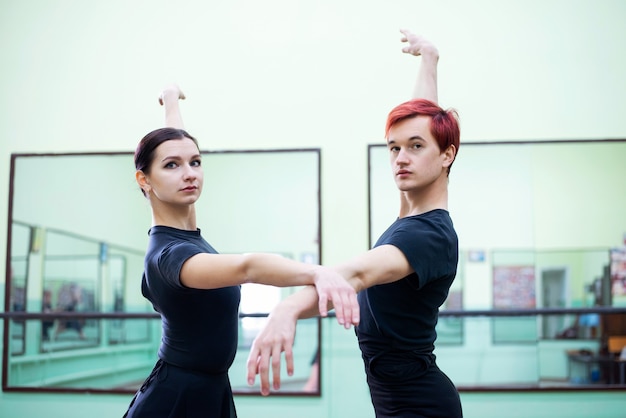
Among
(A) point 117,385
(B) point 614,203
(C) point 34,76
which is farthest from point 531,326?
(C) point 34,76

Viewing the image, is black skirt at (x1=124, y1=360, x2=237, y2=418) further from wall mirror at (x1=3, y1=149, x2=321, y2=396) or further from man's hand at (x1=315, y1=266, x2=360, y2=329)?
wall mirror at (x1=3, y1=149, x2=321, y2=396)

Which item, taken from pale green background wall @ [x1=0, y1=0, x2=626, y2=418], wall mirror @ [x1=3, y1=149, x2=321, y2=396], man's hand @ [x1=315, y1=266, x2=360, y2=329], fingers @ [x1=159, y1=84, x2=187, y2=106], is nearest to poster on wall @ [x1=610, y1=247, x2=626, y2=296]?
pale green background wall @ [x1=0, y1=0, x2=626, y2=418]

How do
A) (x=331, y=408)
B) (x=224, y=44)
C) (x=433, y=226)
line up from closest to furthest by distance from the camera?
(x=433, y=226)
(x=331, y=408)
(x=224, y=44)

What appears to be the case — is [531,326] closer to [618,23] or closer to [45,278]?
[618,23]

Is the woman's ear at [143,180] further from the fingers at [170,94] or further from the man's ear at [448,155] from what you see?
the man's ear at [448,155]

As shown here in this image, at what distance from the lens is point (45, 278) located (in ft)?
14.9

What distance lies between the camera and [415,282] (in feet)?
6.23

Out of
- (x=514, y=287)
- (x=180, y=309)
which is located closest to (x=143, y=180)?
(x=180, y=309)

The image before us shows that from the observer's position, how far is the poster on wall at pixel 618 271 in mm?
4293

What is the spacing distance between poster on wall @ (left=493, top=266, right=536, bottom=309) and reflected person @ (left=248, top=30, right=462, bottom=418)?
7.50 feet

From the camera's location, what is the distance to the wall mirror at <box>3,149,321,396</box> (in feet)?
14.2

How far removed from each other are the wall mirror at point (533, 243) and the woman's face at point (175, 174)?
220 centimetres

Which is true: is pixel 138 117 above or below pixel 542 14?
below

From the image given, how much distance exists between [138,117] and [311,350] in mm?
1684
